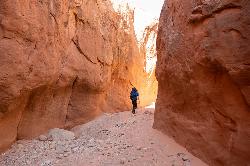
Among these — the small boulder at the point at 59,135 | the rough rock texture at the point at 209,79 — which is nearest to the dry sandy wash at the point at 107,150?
the small boulder at the point at 59,135

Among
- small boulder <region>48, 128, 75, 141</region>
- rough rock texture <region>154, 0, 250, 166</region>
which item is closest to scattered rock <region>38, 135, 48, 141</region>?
small boulder <region>48, 128, 75, 141</region>

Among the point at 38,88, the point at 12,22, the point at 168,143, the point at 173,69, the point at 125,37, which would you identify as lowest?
the point at 168,143

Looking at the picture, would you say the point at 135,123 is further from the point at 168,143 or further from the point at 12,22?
the point at 12,22

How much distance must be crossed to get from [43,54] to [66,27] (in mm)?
1853

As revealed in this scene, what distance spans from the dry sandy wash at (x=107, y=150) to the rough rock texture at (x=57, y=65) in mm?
536

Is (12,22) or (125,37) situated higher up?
(125,37)

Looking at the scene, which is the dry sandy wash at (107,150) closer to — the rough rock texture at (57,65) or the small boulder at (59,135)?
the small boulder at (59,135)

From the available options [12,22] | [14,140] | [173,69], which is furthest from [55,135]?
[173,69]

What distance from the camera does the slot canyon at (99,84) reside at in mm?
4996

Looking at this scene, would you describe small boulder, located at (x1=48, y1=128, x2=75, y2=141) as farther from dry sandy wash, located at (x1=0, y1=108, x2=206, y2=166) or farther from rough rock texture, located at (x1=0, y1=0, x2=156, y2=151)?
rough rock texture, located at (x1=0, y1=0, x2=156, y2=151)

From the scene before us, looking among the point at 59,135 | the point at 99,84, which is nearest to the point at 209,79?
the point at 59,135

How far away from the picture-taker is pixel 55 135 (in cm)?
820

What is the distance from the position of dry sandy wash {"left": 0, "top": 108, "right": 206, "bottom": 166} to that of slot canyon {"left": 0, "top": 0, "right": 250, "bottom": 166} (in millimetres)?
22

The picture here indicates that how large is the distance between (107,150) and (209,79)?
8.44ft
